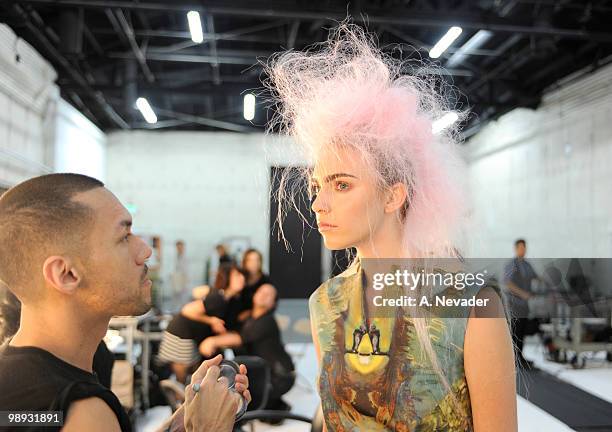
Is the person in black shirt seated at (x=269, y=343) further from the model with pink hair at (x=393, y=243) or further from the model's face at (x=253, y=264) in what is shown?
the model with pink hair at (x=393, y=243)

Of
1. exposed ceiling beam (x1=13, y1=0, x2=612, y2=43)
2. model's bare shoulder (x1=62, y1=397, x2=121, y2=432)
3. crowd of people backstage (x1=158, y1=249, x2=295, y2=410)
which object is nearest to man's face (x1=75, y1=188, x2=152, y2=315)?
model's bare shoulder (x1=62, y1=397, x2=121, y2=432)

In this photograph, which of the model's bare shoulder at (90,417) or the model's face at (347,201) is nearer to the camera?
the model's bare shoulder at (90,417)

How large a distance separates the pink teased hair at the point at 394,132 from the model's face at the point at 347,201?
0.02 m

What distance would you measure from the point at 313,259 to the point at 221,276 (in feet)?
3.57

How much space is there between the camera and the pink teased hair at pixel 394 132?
32.2 inches

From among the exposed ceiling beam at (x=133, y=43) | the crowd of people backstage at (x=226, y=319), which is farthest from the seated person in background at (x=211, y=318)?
the exposed ceiling beam at (x=133, y=43)

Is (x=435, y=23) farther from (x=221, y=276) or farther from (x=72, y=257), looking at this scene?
(x=72, y=257)

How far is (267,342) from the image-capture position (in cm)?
243

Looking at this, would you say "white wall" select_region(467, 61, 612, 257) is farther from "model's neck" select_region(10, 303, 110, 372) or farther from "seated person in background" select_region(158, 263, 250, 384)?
"model's neck" select_region(10, 303, 110, 372)

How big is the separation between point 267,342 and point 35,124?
5.25 feet

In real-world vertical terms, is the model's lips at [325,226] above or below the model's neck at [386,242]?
above

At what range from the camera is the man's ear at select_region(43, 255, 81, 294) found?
677 mm

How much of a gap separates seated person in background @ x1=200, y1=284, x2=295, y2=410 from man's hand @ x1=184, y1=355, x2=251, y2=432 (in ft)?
2.94

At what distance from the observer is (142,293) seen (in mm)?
751
